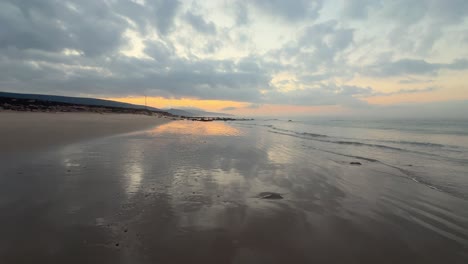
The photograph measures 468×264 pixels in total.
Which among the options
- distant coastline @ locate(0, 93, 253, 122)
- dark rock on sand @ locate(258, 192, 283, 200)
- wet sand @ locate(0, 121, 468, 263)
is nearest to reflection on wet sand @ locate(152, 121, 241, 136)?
wet sand @ locate(0, 121, 468, 263)

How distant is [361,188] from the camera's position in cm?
755

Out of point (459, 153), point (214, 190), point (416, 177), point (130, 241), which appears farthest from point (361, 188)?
point (459, 153)

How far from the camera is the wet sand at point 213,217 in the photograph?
11.6 feet

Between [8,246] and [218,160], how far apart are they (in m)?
8.10

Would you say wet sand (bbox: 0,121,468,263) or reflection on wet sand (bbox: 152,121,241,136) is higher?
wet sand (bbox: 0,121,468,263)

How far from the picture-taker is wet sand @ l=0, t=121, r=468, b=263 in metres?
3.53

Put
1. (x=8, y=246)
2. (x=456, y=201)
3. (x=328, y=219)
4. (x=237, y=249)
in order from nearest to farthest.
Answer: (x=8, y=246), (x=237, y=249), (x=328, y=219), (x=456, y=201)

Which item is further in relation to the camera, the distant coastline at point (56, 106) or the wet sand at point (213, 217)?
the distant coastline at point (56, 106)

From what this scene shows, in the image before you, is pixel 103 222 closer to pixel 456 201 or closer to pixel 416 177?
pixel 456 201

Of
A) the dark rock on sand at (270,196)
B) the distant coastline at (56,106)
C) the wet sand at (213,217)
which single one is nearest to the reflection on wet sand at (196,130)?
the wet sand at (213,217)

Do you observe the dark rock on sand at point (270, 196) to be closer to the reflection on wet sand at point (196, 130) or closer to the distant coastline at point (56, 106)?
the reflection on wet sand at point (196, 130)

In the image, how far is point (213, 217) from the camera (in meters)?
4.80

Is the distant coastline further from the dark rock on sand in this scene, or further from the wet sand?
the dark rock on sand

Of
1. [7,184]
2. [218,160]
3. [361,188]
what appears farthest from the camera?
[218,160]
